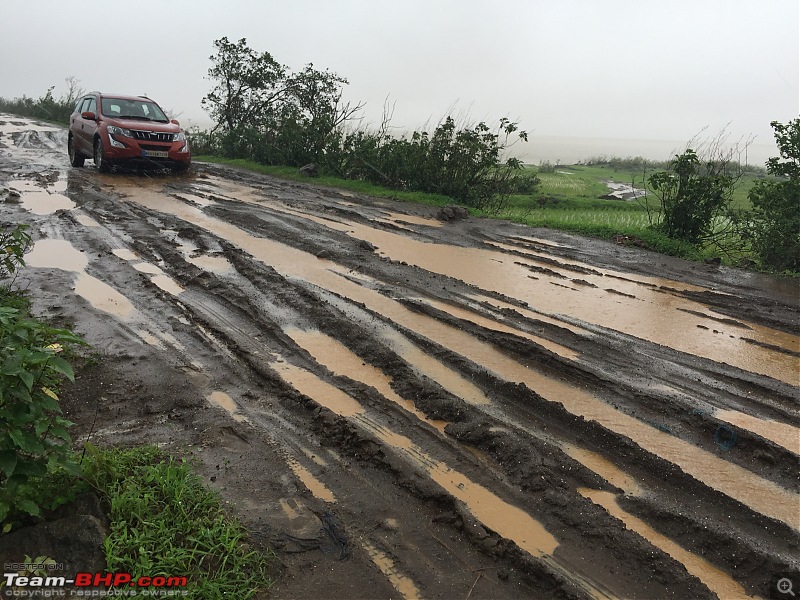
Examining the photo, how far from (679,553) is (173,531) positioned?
99.5 inches

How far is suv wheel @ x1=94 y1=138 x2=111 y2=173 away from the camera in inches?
525

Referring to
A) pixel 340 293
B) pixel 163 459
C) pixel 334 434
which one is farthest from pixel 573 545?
pixel 340 293

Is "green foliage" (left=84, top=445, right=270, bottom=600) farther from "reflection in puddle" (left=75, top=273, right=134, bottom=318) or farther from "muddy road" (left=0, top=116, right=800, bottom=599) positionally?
"reflection in puddle" (left=75, top=273, right=134, bottom=318)

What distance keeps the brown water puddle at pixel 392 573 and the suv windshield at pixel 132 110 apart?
45.3ft

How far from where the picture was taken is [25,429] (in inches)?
98.6

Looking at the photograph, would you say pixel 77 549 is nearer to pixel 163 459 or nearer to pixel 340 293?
pixel 163 459

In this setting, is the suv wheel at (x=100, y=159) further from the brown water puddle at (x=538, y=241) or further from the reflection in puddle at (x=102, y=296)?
the brown water puddle at (x=538, y=241)

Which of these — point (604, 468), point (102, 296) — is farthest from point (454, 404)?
point (102, 296)

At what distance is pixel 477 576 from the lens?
8.66ft

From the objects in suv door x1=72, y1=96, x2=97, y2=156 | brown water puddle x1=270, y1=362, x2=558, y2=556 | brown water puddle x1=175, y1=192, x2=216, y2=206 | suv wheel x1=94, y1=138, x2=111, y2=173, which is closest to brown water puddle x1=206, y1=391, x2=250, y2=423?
brown water puddle x1=270, y1=362, x2=558, y2=556

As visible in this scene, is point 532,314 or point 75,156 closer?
point 532,314

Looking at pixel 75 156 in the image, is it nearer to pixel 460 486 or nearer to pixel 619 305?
pixel 619 305

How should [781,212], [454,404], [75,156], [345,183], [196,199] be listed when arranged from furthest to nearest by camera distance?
[75,156] → [345,183] → [196,199] → [781,212] → [454,404]

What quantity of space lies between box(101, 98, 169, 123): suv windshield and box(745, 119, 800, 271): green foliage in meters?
13.1
